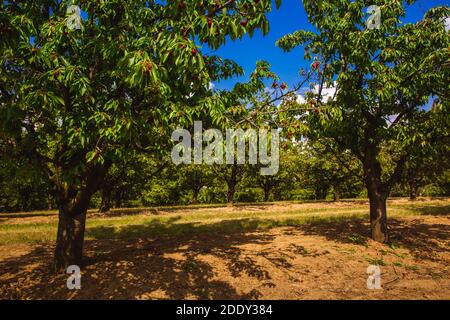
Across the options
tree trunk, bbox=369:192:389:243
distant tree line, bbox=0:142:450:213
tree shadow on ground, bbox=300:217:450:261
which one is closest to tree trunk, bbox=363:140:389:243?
tree trunk, bbox=369:192:389:243

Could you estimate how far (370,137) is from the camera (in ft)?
40.9

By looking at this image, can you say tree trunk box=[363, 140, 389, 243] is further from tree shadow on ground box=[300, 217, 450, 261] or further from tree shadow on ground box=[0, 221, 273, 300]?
tree shadow on ground box=[0, 221, 273, 300]

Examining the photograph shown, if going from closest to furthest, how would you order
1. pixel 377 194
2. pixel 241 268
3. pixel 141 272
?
1. pixel 141 272
2. pixel 241 268
3. pixel 377 194

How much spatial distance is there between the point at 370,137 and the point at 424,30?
414 centimetres

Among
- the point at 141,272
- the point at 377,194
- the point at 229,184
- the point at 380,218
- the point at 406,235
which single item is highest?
A: the point at 229,184

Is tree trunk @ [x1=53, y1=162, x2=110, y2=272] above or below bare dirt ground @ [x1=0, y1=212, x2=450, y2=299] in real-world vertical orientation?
above

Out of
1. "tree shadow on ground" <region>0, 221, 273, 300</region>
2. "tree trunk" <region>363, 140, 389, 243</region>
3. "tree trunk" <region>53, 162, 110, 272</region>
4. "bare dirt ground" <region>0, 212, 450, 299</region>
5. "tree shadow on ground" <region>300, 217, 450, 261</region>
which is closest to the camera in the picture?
"tree shadow on ground" <region>0, 221, 273, 300</region>

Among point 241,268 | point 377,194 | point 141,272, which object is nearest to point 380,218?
point 377,194

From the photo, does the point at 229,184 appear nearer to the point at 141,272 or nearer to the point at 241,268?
the point at 241,268

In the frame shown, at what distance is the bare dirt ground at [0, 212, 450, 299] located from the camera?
773 centimetres

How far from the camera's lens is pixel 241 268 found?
9.48 m

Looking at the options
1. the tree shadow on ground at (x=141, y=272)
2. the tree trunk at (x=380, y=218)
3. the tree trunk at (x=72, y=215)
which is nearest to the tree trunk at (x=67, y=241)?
the tree trunk at (x=72, y=215)

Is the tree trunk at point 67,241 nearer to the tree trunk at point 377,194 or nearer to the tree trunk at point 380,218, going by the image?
the tree trunk at point 377,194

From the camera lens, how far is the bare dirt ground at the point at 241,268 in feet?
25.4
